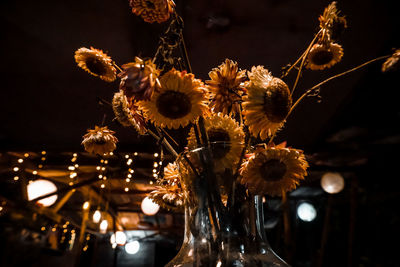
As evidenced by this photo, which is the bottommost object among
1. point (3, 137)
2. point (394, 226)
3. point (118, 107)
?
point (394, 226)

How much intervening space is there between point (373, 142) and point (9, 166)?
16.2 ft

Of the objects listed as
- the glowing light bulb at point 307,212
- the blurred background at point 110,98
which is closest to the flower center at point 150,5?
the blurred background at point 110,98

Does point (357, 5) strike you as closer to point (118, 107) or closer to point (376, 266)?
point (118, 107)

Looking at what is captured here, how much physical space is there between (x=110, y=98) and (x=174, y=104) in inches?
88.0

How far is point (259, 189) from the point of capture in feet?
1.79

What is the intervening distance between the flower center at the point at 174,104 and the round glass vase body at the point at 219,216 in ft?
0.32

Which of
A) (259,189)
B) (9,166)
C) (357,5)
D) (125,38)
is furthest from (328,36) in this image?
(9,166)

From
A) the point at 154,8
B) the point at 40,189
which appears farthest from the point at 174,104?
the point at 40,189

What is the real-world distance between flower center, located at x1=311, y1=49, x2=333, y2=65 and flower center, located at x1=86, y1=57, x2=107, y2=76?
0.57m

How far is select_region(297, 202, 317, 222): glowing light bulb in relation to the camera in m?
4.89

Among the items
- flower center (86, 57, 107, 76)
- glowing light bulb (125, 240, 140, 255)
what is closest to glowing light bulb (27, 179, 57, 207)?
glowing light bulb (125, 240, 140, 255)

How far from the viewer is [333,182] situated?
3.61 meters

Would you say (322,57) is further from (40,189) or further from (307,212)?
(307,212)

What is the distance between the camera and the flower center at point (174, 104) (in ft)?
1.81
